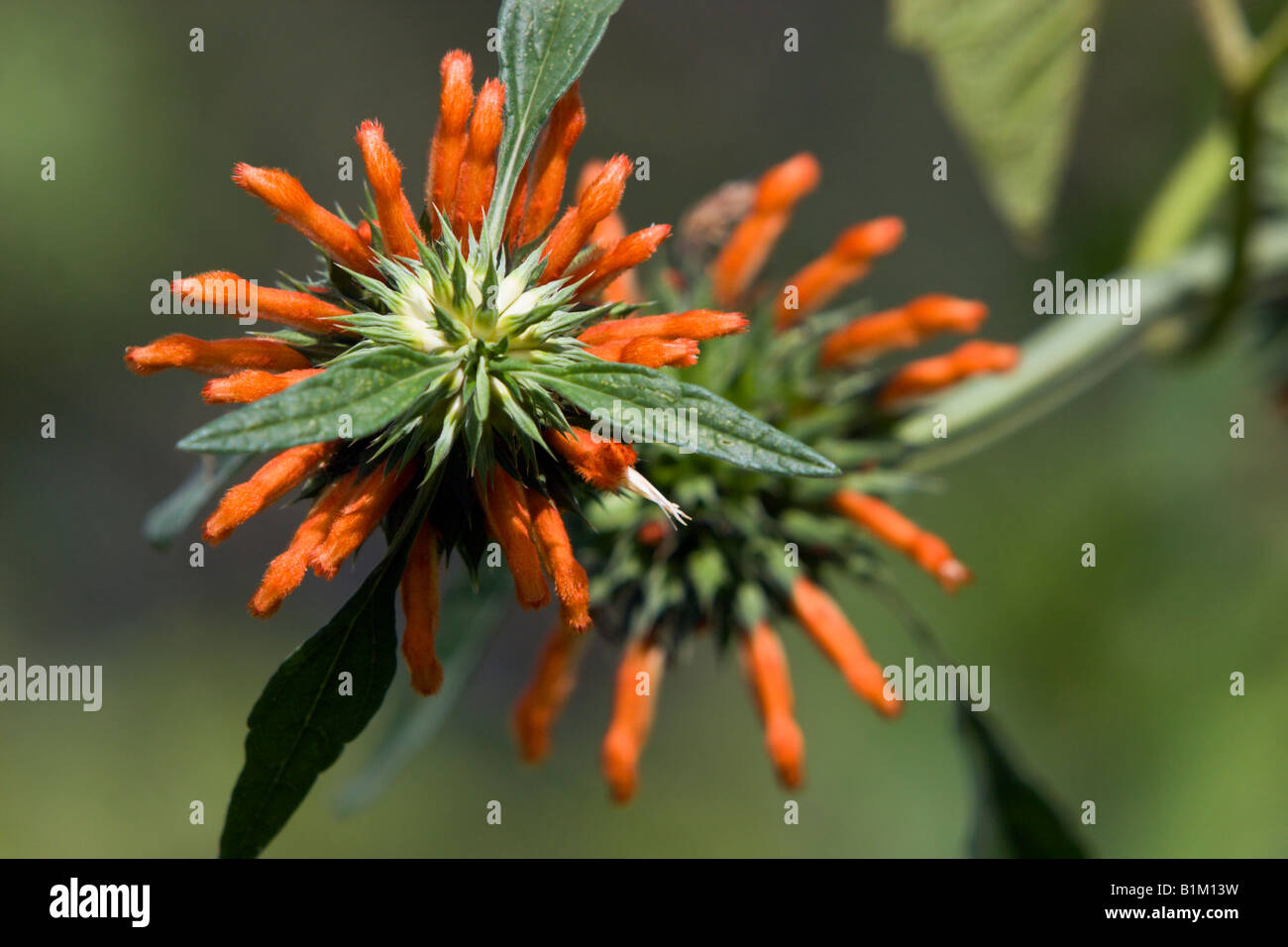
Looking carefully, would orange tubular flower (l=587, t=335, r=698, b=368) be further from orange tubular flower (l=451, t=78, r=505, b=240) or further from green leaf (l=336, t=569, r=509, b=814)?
green leaf (l=336, t=569, r=509, b=814)

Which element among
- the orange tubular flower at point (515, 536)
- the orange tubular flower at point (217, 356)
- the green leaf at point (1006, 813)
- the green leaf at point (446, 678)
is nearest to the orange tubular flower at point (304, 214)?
the orange tubular flower at point (217, 356)

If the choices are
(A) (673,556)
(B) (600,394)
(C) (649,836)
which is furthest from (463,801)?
(B) (600,394)

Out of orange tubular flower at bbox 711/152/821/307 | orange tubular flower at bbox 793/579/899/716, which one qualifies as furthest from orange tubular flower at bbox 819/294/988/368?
orange tubular flower at bbox 793/579/899/716

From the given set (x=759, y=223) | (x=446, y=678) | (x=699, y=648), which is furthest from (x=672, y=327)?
(x=699, y=648)

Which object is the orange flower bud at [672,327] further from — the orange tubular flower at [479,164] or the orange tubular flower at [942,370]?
the orange tubular flower at [942,370]

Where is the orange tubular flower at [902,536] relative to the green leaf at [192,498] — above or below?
below

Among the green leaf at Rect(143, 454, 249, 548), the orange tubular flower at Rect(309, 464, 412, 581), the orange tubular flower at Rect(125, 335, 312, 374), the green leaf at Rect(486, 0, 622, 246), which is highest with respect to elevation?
the green leaf at Rect(486, 0, 622, 246)
